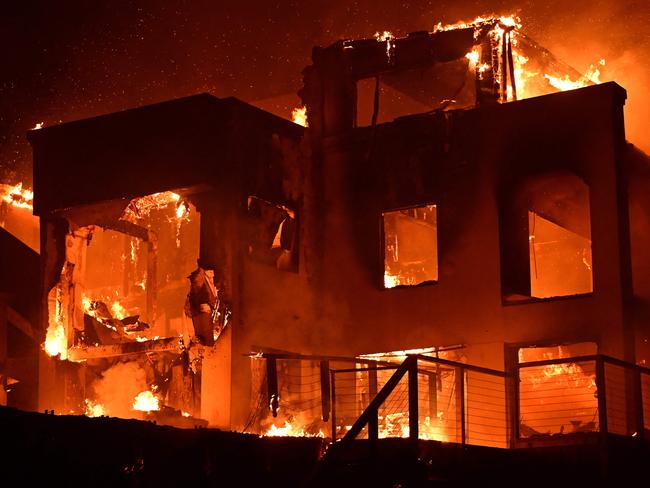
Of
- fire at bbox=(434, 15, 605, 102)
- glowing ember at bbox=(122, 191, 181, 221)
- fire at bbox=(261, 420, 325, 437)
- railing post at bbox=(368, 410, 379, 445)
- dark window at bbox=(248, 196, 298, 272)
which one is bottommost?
railing post at bbox=(368, 410, 379, 445)

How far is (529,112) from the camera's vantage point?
22.6m

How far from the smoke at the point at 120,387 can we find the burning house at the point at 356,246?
0.15 ft

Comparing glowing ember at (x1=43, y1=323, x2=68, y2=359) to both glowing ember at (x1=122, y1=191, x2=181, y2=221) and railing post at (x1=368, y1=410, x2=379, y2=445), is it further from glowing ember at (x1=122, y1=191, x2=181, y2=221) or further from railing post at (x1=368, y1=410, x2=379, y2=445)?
railing post at (x1=368, y1=410, x2=379, y2=445)

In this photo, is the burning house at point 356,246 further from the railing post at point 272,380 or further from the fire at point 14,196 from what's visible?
the fire at point 14,196

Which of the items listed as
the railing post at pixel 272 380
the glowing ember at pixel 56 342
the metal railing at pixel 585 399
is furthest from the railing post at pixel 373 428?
the glowing ember at pixel 56 342

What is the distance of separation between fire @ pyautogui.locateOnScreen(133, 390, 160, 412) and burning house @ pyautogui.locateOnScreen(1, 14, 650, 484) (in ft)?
0.15

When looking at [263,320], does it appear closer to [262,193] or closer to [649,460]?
[262,193]

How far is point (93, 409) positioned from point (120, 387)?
0.75 meters

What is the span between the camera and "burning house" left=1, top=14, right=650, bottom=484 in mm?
21688

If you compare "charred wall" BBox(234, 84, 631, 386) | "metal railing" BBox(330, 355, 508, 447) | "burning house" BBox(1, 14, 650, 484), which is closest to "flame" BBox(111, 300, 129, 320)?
"burning house" BBox(1, 14, 650, 484)

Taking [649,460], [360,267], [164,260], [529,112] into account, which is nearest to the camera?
[649,460]

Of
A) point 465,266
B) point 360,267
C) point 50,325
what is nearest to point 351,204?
point 360,267

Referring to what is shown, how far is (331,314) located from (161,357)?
3865mm

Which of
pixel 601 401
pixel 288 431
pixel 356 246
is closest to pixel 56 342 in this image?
pixel 288 431
